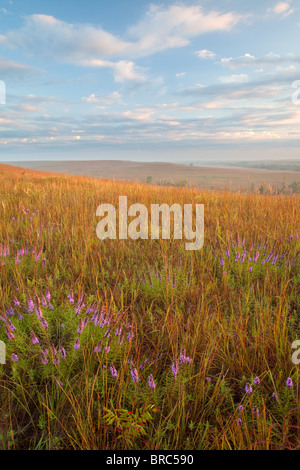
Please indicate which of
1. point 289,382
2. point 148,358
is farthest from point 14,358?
point 289,382

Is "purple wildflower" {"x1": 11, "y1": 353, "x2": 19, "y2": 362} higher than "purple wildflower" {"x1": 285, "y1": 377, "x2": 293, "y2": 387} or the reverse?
higher

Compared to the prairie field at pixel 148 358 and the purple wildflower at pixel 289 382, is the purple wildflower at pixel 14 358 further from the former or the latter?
the purple wildflower at pixel 289 382

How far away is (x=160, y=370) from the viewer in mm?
1634

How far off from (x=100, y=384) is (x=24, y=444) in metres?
0.41

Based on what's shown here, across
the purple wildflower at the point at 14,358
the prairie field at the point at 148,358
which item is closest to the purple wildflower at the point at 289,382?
the prairie field at the point at 148,358

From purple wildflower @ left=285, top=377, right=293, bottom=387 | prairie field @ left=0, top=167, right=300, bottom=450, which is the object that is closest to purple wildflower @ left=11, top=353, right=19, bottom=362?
prairie field @ left=0, top=167, right=300, bottom=450

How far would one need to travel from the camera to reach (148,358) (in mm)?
1576

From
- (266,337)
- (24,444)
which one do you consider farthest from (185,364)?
(24,444)

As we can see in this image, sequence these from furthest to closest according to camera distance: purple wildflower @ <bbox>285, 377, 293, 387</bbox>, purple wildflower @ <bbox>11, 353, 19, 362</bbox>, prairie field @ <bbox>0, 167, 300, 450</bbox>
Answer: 1. purple wildflower @ <bbox>11, 353, 19, 362</bbox>
2. purple wildflower @ <bbox>285, 377, 293, 387</bbox>
3. prairie field @ <bbox>0, 167, 300, 450</bbox>

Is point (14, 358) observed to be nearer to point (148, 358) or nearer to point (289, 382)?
point (148, 358)

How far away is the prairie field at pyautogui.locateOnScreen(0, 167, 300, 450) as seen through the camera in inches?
49.3

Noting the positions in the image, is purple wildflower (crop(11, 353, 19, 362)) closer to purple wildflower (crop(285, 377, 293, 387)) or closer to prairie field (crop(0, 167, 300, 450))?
prairie field (crop(0, 167, 300, 450))

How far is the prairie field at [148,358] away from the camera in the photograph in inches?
49.3
